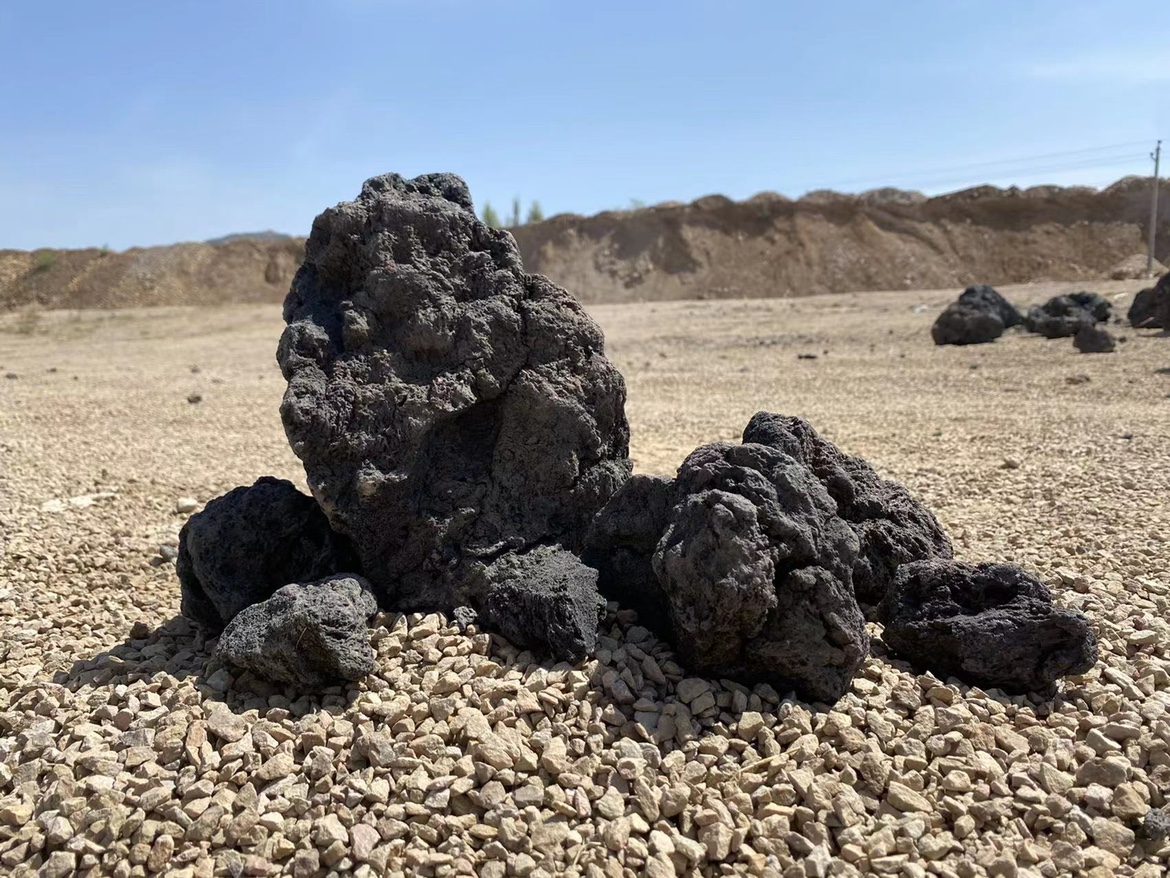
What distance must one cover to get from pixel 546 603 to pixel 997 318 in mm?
15207

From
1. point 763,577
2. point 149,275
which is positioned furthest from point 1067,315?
point 149,275

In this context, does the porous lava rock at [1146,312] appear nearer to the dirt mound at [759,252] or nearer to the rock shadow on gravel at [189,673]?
the rock shadow on gravel at [189,673]

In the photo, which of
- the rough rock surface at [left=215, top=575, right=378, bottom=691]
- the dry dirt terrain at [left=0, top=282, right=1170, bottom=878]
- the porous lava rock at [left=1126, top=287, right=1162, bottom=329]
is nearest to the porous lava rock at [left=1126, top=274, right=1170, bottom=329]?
the porous lava rock at [left=1126, top=287, right=1162, bottom=329]

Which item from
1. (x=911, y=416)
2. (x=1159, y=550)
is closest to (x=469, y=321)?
(x=1159, y=550)

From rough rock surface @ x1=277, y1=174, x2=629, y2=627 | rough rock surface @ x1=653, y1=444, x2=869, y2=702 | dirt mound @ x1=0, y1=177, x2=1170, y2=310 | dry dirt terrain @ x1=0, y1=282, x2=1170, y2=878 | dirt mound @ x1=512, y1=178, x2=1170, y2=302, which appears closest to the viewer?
dry dirt terrain @ x1=0, y1=282, x2=1170, y2=878

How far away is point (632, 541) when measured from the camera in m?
4.72

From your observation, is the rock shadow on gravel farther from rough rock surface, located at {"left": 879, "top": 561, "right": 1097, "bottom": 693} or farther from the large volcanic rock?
rough rock surface, located at {"left": 879, "top": 561, "right": 1097, "bottom": 693}

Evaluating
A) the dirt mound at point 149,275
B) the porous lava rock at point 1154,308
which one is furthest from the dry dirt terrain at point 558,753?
the dirt mound at point 149,275

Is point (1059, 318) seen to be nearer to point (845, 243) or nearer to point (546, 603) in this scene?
point (546, 603)

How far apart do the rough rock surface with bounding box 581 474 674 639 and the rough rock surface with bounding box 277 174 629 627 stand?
194mm

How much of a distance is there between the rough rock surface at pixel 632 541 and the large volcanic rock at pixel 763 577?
0.41m

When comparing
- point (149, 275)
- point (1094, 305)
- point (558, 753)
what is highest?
point (149, 275)

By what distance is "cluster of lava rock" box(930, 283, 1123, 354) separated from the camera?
1675 centimetres

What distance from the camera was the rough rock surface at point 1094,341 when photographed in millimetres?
14766
